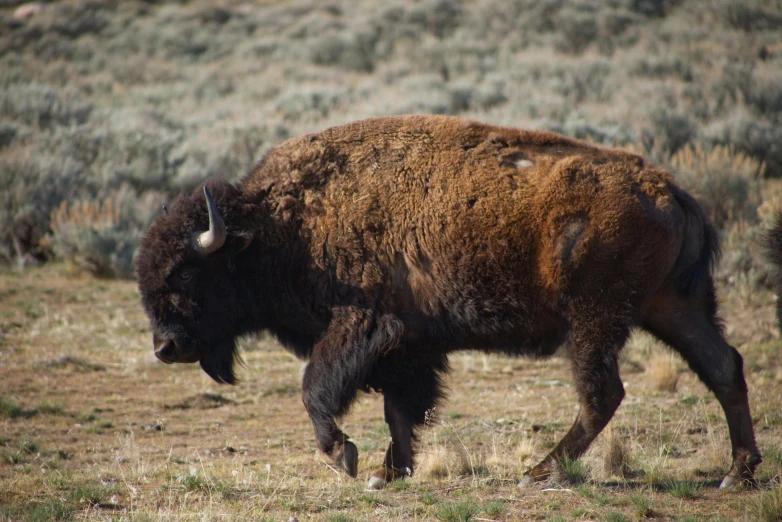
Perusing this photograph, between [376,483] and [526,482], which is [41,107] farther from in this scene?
[526,482]

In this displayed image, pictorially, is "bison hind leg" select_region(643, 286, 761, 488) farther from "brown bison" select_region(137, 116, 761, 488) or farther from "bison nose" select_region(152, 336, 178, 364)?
"bison nose" select_region(152, 336, 178, 364)

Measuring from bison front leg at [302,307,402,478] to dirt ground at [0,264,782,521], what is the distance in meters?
0.44

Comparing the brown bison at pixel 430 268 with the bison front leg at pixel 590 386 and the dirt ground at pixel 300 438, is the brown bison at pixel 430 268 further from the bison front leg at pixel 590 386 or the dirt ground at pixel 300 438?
the dirt ground at pixel 300 438

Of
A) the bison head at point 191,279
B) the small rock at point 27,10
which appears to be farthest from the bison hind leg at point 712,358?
the small rock at point 27,10

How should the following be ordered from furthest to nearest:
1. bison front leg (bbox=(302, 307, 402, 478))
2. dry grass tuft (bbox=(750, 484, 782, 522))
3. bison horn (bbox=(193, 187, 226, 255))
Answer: bison horn (bbox=(193, 187, 226, 255)), bison front leg (bbox=(302, 307, 402, 478)), dry grass tuft (bbox=(750, 484, 782, 522))

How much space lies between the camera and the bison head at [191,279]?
5.20 metres

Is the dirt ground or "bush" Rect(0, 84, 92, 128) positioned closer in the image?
the dirt ground

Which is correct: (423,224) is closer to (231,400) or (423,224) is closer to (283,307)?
(283,307)

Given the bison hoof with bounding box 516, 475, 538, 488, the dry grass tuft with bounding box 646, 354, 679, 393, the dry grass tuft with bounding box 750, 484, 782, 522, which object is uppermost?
the dry grass tuft with bounding box 750, 484, 782, 522

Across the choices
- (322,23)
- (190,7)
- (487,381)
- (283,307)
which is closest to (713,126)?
(487,381)

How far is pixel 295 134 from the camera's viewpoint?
17.5 meters

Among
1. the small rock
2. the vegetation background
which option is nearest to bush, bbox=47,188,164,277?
the vegetation background

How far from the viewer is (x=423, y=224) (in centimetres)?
495

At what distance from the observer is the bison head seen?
520 centimetres
